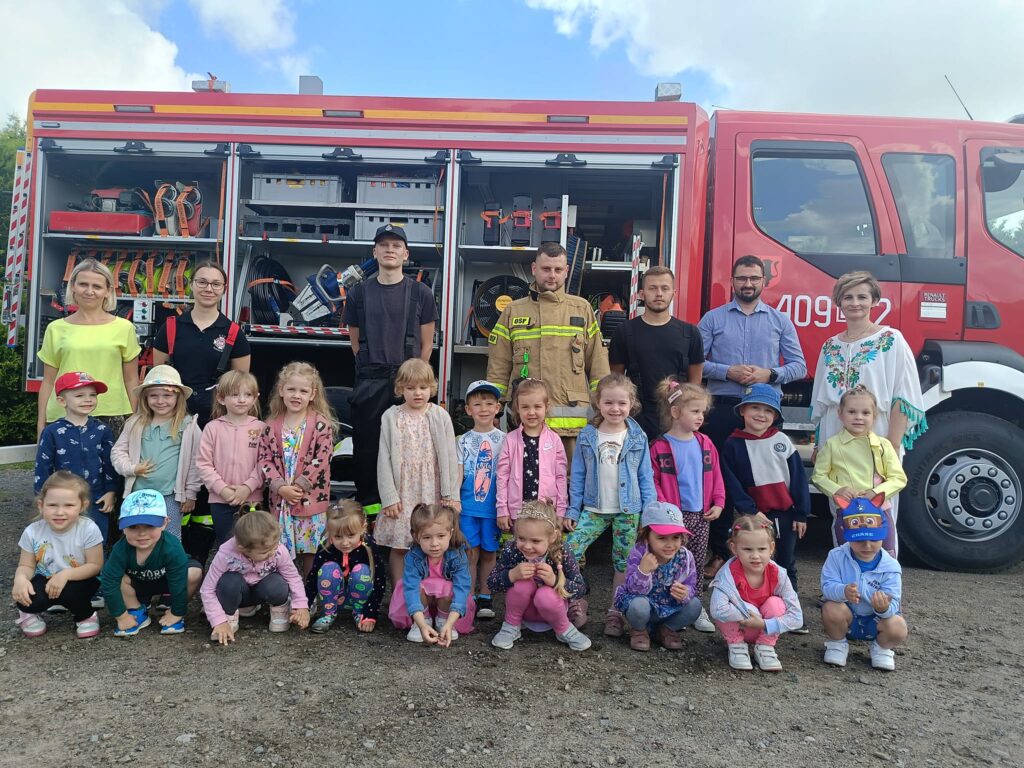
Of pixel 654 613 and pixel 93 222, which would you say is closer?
pixel 654 613

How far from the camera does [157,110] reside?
4.86 metres

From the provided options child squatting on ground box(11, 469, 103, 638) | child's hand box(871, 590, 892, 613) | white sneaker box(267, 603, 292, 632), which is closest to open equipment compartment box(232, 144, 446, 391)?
child squatting on ground box(11, 469, 103, 638)

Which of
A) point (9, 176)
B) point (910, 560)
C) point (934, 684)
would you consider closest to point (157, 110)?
point (934, 684)

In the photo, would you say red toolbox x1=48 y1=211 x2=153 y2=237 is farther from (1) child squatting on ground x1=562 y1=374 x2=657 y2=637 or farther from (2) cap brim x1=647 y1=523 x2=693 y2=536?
(2) cap brim x1=647 y1=523 x2=693 y2=536

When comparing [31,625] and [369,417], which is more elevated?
[369,417]

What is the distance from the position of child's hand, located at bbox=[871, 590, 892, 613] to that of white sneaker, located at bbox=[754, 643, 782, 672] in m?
0.47

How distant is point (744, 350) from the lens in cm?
405

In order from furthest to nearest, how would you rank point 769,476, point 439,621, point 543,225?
point 543,225 → point 769,476 → point 439,621

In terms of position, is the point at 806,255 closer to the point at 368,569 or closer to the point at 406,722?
the point at 368,569

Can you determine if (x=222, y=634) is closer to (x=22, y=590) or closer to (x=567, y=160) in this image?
(x=22, y=590)

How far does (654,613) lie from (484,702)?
3.09 ft

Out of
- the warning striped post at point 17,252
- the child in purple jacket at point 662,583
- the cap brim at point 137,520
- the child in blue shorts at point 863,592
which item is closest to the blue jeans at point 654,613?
the child in purple jacket at point 662,583

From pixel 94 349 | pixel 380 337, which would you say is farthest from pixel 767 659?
pixel 94 349

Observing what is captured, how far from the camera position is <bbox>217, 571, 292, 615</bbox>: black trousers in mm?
3199
